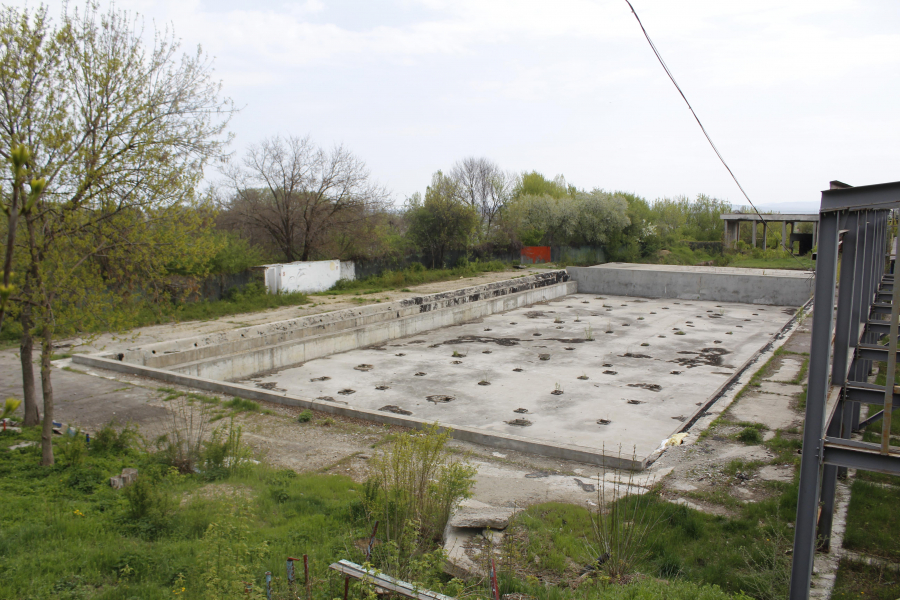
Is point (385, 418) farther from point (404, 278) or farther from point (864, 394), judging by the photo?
point (404, 278)

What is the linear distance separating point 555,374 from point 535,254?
2197 cm

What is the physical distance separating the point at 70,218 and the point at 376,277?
19285 millimetres

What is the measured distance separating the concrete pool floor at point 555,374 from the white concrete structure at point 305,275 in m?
6.18

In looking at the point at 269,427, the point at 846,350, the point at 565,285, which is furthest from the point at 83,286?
the point at 565,285

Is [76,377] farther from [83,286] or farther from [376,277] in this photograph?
[376,277]

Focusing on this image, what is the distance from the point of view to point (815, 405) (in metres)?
3.78

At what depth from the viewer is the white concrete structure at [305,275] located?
2053 centimetres

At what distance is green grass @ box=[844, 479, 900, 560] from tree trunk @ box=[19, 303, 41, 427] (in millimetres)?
8142

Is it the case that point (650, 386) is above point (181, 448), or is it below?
below

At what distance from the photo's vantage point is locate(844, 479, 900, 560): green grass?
4957 mm

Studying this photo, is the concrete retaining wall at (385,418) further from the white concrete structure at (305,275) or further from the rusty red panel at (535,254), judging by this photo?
the rusty red panel at (535,254)

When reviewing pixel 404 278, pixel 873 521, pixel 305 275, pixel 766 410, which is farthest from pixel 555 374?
pixel 404 278

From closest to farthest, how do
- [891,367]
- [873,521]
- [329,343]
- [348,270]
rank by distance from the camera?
[891,367] < [873,521] < [329,343] < [348,270]

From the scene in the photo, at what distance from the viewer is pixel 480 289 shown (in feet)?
73.4
